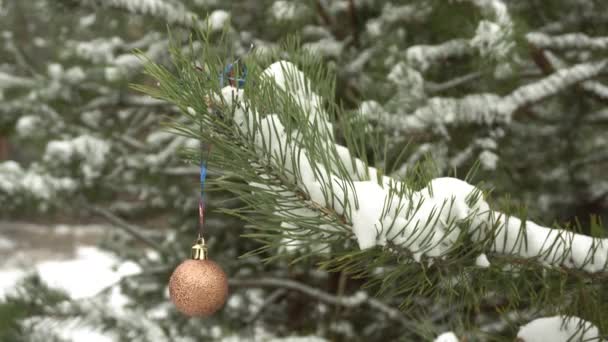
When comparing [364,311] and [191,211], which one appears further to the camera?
[191,211]

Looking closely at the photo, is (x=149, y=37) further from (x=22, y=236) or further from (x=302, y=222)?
(x=22, y=236)

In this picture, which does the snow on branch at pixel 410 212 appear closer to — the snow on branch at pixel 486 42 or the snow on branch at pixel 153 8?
the snow on branch at pixel 486 42

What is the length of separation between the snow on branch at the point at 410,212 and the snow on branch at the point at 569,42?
0.87 m

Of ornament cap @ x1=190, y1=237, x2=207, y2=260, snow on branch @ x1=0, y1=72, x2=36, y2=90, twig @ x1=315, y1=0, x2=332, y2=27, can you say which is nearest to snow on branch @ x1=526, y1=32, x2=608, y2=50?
twig @ x1=315, y1=0, x2=332, y2=27

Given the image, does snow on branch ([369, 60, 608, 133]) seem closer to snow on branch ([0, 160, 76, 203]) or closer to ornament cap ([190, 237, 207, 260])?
ornament cap ([190, 237, 207, 260])

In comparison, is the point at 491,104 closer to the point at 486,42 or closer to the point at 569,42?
the point at 486,42

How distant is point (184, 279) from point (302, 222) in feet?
0.77

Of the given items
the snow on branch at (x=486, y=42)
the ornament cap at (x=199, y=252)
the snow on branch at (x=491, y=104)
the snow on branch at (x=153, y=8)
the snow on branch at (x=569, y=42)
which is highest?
the snow on branch at (x=153, y=8)

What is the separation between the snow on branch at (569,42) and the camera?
1334 millimetres

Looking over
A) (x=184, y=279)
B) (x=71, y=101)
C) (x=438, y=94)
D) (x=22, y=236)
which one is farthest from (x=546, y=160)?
(x=22, y=236)

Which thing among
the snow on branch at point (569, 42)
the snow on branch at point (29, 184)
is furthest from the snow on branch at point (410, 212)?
the snow on branch at point (29, 184)

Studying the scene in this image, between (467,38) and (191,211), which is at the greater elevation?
(467,38)

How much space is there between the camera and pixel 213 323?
2146mm

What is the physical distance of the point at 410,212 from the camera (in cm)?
57
